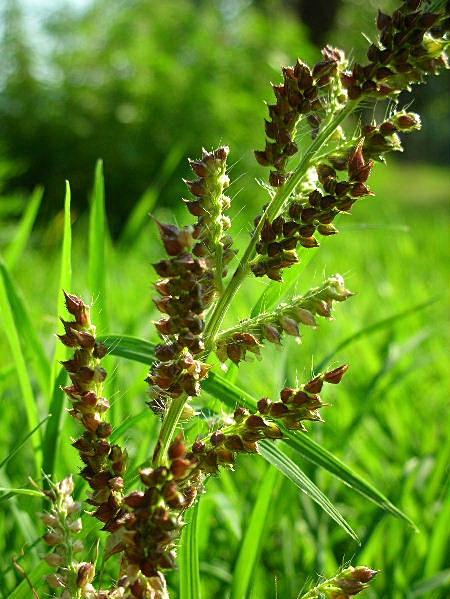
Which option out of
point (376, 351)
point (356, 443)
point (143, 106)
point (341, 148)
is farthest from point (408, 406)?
point (143, 106)

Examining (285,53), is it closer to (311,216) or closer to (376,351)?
(376,351)

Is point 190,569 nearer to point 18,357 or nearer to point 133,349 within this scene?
point 133,349

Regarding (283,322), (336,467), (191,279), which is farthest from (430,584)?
(191,279)

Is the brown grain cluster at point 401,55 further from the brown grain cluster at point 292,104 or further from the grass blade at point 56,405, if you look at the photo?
the grass blade at point 56,405

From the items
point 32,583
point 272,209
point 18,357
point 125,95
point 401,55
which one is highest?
point 125,95

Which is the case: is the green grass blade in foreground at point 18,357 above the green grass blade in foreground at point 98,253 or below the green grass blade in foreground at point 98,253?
below

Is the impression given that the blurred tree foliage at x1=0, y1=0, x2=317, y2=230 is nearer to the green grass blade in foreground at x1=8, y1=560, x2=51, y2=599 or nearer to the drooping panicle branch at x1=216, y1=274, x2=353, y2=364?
the green grass blade in foreground at x1=8, y1=560, x2=51, y2=599

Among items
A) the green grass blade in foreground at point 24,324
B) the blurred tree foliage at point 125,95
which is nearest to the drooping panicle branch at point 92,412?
the green grass blade in foreground at point 24,324
